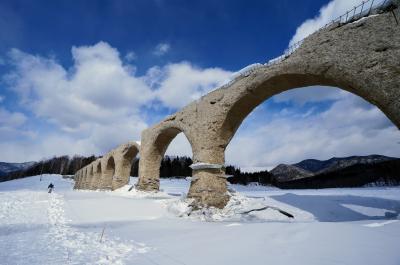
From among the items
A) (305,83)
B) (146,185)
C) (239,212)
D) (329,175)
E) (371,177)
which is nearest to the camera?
(305,83)

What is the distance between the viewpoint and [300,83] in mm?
6637

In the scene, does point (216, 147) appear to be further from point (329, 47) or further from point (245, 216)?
point (329, 47)

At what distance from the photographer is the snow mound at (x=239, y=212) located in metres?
6.87

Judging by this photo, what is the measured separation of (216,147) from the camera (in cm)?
830

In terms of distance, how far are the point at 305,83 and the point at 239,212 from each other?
3.69 m

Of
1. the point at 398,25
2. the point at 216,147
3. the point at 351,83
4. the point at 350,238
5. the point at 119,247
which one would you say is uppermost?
the point at 398,25

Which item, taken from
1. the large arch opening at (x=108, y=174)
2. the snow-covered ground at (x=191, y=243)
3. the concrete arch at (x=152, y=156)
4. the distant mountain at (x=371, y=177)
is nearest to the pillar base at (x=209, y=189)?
the snow-covered ground at (x=191, y=243)

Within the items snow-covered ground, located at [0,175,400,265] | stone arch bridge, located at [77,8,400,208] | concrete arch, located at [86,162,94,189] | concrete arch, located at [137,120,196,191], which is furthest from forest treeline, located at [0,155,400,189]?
snow-covered ground, located at [0,175,400,265]

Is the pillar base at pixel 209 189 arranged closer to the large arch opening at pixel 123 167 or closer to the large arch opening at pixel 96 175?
the large arch opening at pixel 123 167

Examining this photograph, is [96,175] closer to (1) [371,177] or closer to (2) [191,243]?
(2) [191,243]

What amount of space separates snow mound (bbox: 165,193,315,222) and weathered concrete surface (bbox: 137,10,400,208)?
322 millimetres

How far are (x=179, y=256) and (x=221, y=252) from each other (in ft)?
1.75

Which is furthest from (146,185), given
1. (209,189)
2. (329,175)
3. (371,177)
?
(329,175)

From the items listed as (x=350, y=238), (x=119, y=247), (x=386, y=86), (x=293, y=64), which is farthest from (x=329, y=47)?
(x=119, y=247)
